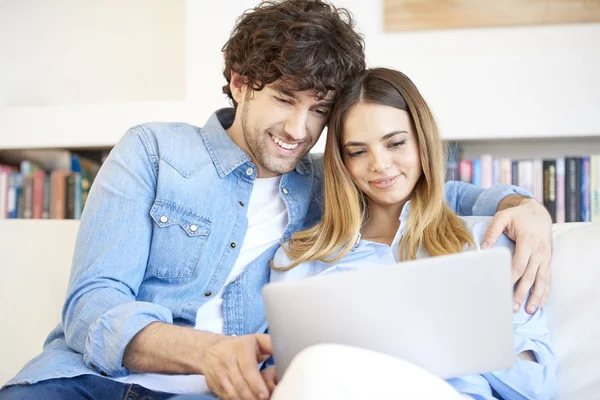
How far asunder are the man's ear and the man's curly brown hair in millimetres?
36

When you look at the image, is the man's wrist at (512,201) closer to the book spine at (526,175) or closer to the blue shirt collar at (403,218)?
the blue shirt collar at (403,218)

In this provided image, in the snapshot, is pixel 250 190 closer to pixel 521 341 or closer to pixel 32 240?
pixel 521 341

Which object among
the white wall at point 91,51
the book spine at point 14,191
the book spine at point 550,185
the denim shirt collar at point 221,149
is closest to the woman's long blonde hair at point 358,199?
the denim shirt collar at point 221,149

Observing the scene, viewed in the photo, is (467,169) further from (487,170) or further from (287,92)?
(287,92)

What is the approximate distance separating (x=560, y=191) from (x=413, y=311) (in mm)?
1595

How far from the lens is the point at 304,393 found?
0.74m

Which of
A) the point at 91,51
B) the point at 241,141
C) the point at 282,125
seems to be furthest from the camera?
the point at 91,51

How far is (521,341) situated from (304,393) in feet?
2.13

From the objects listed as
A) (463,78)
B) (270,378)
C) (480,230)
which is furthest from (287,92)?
(463,78)

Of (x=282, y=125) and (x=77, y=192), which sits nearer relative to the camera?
(x=282, y=125)

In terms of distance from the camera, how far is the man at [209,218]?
3.85ft

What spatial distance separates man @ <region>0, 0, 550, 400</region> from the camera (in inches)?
46.3

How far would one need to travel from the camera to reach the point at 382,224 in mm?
1610

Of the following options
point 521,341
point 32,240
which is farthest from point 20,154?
point 521,341
